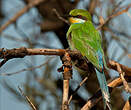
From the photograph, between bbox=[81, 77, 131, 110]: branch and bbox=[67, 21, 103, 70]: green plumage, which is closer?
bbox=[81, 77, 131, 110]: branch

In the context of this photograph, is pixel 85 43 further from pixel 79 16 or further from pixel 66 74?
pixel 66 74

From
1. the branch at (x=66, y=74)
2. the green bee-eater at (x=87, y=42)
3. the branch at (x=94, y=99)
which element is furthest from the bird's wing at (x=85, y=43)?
the branch at (x=66, y=74)

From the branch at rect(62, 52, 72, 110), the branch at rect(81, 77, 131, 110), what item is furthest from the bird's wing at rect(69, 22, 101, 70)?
the branch at rect(62, 52, 72, 110)

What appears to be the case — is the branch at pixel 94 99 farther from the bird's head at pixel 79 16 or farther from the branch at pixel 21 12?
the branch at pixel 21 12

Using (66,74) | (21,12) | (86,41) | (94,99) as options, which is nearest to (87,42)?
(86,41)

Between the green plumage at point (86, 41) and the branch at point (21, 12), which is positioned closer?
the green plumage at point (86, 41)

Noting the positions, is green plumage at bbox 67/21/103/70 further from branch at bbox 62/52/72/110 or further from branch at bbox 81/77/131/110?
branch at bbox 62/52/72/110

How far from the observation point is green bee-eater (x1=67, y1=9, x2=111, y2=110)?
1.68 m

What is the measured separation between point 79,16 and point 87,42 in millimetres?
402

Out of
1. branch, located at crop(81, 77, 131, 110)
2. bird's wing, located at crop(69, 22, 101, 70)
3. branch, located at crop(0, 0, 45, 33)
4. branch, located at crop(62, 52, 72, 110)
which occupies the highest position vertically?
branch, located at crop(0, 0, 45, 33)

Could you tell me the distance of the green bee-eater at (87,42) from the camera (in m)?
Answer: 1.68

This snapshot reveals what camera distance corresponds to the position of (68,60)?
54.2 inches

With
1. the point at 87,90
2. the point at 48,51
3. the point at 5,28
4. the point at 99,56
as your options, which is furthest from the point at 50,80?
the point at 48,51

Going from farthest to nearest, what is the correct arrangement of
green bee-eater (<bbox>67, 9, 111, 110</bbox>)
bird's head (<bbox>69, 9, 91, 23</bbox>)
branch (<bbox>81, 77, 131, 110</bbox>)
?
bird's head (<bbox>69, 9, 91, 23</bbox>) < green bee-eater (<bbox>67, 9, 111, 110</bbox>) < branch (<bbox>81, 77, 131, 110</bbox>)
